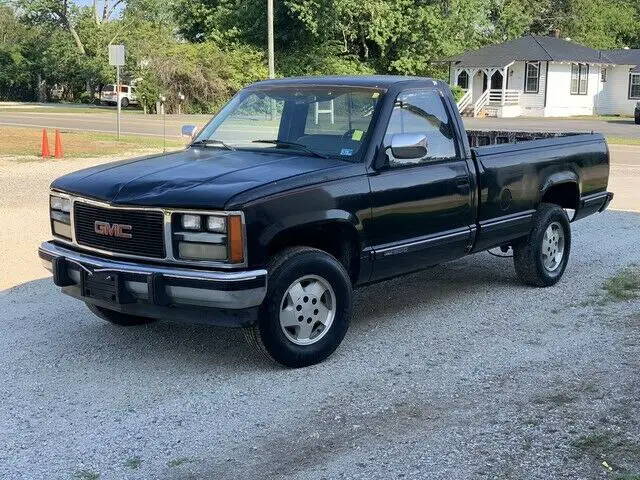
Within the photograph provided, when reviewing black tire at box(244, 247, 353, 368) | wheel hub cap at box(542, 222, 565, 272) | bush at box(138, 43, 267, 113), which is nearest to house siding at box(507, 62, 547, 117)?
bush at box(138, 43, 267, 113)

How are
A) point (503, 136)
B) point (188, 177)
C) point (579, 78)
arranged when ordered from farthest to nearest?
point (579, 78) < point (503, 136) < point (188, 177)

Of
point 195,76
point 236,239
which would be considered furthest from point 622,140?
point 236,239

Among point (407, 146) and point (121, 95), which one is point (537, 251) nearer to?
point (407, 146)

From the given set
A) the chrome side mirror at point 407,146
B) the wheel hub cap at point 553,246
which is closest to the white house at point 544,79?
the wheel hub cap at point 553,246

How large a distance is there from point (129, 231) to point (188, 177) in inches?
19.6

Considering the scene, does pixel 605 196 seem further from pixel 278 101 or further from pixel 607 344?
pixel 278 101

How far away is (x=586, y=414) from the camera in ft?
15.3

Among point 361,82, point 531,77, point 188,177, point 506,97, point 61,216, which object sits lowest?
point 61,216

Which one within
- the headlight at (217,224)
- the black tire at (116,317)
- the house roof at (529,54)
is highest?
the house roof at (529,54)

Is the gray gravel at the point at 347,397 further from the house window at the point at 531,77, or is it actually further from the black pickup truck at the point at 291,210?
the house window at the point at 531,77

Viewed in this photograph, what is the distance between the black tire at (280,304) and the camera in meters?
5.13

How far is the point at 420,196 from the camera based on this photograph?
611 cm

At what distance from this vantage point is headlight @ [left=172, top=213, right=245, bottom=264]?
489cm

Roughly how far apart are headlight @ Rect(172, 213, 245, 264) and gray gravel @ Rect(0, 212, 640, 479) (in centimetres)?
82
